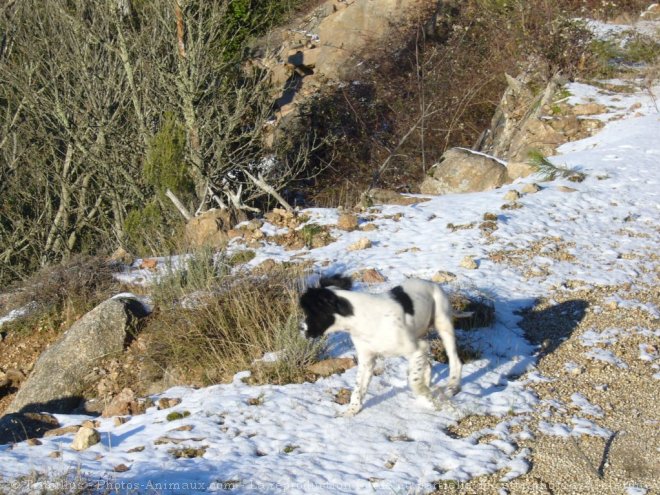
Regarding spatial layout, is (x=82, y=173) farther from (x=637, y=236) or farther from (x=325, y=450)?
A: (x=325, y=450)

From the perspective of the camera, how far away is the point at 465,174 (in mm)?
12656

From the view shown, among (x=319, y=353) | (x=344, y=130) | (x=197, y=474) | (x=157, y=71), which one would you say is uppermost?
(x=157, y=71)

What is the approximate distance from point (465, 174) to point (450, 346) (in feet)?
24.2

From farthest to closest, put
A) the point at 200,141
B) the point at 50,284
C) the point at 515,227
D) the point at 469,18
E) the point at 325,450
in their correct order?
the point at 469,18 < the point at 200,141 < the point at 515,227 < the point at 50,284 < the point at 325,450

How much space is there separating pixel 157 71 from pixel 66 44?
2.23m

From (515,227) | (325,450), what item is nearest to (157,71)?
(515,227)

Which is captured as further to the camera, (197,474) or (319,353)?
(319,353)

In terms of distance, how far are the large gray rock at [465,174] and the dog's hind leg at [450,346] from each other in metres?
7.02

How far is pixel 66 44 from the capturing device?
13.9 m

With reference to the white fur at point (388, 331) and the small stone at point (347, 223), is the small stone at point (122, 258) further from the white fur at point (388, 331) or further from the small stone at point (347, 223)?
the white fur at point (388, 331)

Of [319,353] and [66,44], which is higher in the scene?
[66,44]

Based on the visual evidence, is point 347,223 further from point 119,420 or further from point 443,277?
point 119,420

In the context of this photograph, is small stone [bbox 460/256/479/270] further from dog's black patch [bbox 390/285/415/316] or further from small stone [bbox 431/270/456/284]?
dog's black patch [bbox 390/285/415/316]

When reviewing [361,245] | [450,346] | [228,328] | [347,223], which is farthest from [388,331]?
[347,223]
